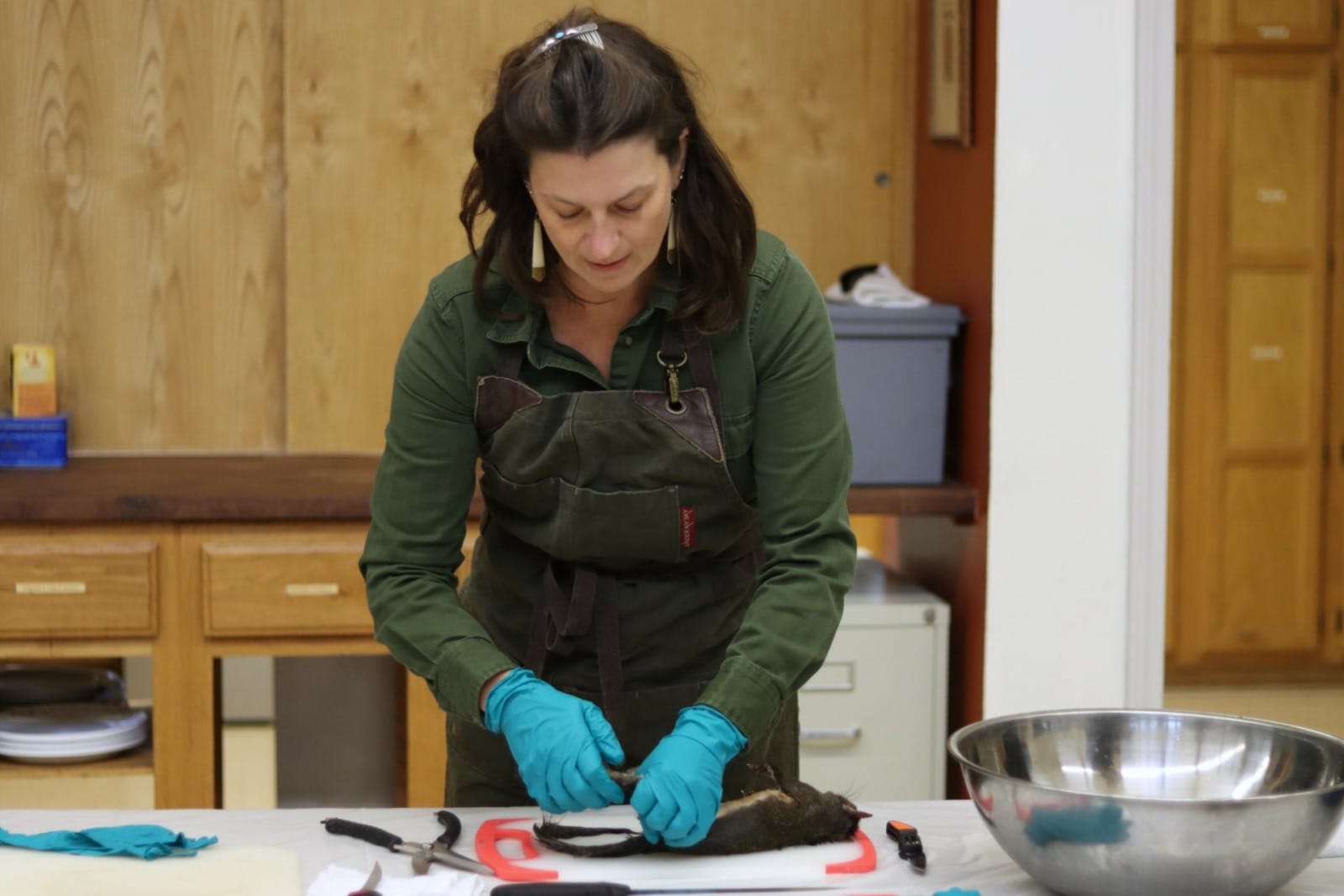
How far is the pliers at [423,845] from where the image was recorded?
1.36 m

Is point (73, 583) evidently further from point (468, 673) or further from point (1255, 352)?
point (1255, 352)

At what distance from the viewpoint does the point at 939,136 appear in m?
3.00

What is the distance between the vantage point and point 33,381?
3.01 metres

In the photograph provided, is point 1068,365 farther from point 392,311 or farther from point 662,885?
point 662,885

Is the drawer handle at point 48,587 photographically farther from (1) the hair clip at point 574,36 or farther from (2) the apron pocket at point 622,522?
(1) the hair clip at point 574,36

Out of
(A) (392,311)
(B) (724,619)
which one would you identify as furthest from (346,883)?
(A) (392,311)

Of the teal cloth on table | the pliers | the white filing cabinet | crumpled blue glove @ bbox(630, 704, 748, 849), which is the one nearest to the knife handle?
the pliers

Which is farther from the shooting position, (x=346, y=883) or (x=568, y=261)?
(x=568, y=261)

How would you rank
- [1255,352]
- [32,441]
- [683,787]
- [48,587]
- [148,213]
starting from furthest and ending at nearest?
[1255,352] → [148,213] → [32,441] → [48,587] → [683,787]

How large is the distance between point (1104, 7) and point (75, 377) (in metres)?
2.08

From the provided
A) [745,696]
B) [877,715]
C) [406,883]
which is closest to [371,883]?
[406,883]

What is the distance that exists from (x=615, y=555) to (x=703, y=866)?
392 millimetres

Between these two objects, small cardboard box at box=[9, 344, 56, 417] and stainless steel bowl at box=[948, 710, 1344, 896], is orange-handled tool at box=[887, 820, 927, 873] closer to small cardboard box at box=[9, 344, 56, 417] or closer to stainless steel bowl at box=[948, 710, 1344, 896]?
stainless steel bowl at box=[948, 710, 1344, 896]

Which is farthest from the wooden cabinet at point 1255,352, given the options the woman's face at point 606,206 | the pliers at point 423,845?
the pliers at point 423,845
